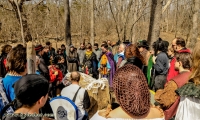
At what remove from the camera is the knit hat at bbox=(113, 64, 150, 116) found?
5.67 feet

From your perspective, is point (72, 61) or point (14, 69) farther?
point (72, 61)

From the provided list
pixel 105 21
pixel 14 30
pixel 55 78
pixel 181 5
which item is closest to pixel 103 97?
pixel 55 78

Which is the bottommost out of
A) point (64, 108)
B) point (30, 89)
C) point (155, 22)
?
point (64, 108)

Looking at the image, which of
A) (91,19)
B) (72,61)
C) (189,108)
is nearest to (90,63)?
(72,61)

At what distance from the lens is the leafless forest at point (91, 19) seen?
23.5ft

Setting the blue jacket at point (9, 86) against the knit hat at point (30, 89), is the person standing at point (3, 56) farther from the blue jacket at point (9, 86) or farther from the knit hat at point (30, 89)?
the knit hat at point (30, 89)

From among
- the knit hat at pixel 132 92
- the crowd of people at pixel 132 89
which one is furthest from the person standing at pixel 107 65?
the knit hat at pixel 132 92

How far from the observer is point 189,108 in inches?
91.8

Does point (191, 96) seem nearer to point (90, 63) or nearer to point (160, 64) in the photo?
point (160, 64)

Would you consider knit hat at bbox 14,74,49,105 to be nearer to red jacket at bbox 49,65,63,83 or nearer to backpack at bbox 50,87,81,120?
backpack at bbox 50,87,81,120

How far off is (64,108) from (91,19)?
9.41 metres

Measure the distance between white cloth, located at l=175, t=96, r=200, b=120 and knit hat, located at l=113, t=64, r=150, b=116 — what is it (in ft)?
2.59

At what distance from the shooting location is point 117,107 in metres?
1.86

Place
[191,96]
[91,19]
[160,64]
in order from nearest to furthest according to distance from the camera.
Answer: [191,96] < [160,64] < [91,19]
